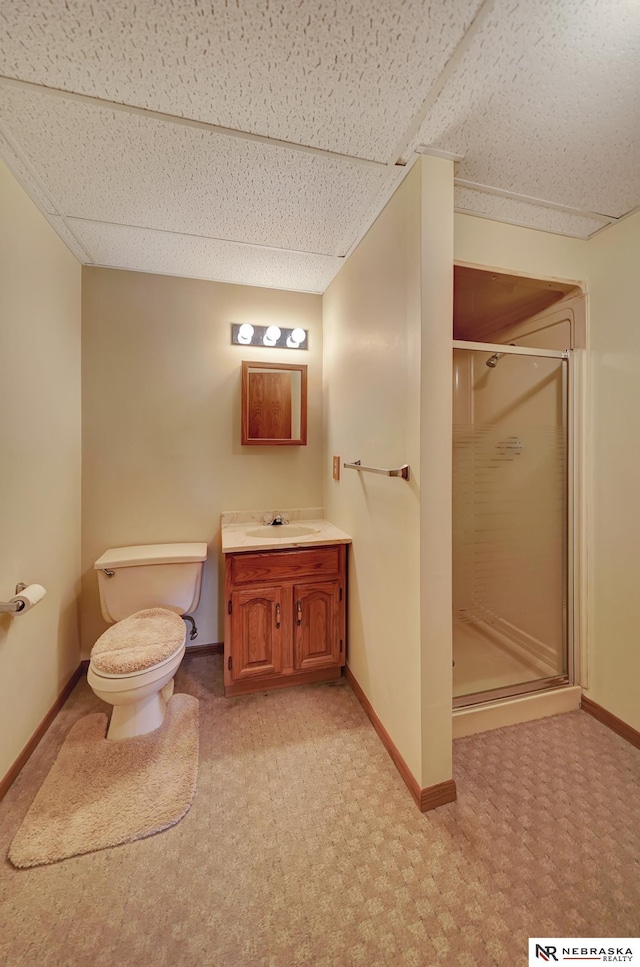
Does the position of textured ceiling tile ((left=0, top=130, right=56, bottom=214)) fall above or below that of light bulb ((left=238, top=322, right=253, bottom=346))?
above

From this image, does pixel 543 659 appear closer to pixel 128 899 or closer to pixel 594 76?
pixel 128 899

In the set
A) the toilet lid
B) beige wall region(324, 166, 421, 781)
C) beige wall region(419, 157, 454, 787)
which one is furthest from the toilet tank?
beige wall region(419, 157, 454, 787)

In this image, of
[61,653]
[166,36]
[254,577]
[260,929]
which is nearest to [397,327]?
[166,36]

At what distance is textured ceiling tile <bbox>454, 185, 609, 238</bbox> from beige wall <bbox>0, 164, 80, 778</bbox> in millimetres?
1847

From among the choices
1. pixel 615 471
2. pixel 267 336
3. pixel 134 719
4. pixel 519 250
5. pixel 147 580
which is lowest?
pixel 134 719

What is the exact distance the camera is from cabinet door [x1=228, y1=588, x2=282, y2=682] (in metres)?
1.93

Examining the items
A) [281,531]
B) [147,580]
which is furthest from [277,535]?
[147,580]

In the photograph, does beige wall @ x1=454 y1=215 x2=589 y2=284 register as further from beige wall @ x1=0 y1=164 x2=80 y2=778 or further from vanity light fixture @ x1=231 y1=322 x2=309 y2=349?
beige wall @ x1=0 y1=164 x2=80 y2=778

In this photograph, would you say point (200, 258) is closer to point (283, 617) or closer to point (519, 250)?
point (519, 250)

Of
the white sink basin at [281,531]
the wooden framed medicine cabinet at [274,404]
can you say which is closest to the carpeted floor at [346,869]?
the white sink basin at [281,531]

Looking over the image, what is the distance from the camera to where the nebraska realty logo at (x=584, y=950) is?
2.98ft

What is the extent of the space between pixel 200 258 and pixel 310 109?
113 cm

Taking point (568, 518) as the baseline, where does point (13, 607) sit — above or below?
below

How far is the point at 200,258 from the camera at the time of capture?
6.73ft
